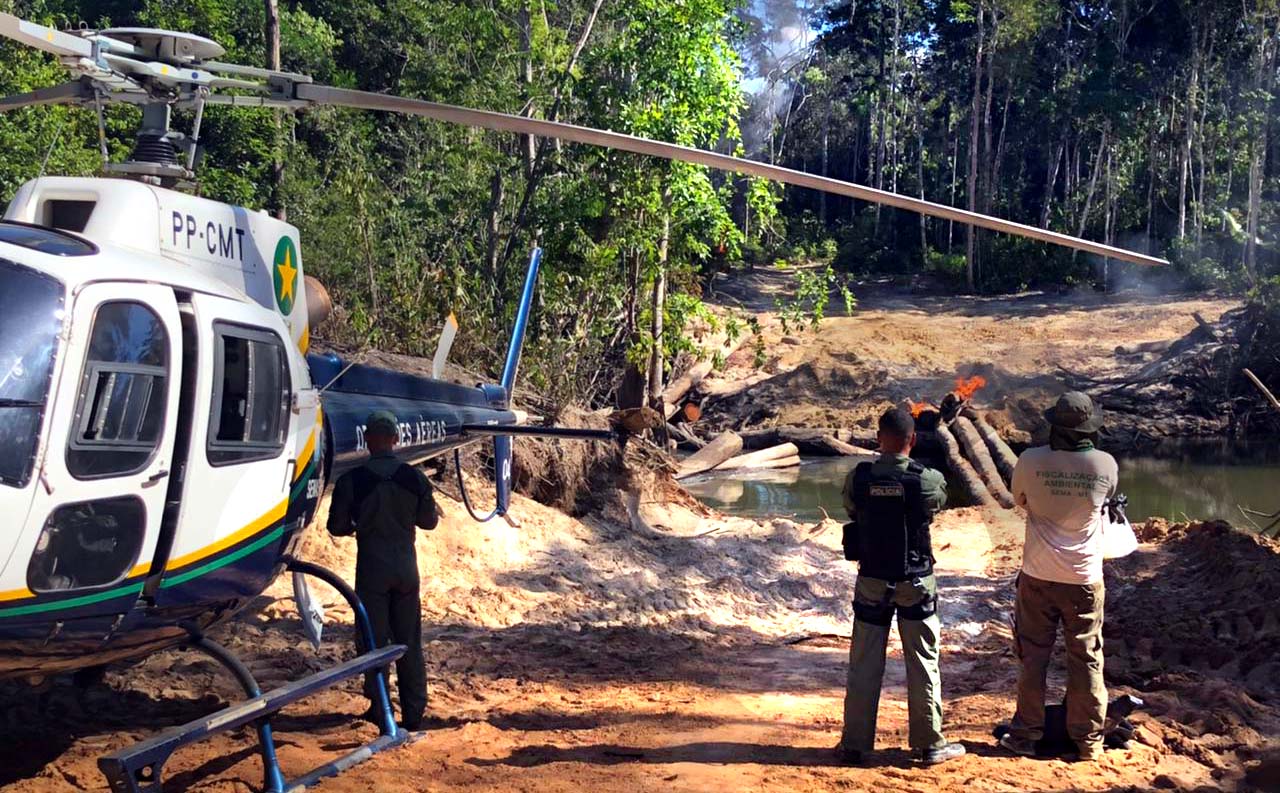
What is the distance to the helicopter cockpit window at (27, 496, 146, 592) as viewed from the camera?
4797mm

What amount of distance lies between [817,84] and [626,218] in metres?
42.7

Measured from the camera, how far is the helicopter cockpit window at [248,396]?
5.82 meters

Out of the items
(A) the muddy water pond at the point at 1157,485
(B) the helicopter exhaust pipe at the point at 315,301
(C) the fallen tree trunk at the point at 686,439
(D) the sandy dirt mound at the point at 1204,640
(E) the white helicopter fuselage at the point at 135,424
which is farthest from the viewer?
(C) the fallen tree trunk at the point at 686,439

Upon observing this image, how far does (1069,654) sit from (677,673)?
3.00 meters

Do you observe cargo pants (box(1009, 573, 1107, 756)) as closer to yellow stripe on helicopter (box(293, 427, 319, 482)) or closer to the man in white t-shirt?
the man in white t-shirt

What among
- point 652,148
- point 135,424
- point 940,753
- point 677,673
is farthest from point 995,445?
point 135,424

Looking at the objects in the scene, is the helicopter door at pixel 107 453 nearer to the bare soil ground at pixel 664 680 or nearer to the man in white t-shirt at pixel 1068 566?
the bare soil ground at pixel 664 680

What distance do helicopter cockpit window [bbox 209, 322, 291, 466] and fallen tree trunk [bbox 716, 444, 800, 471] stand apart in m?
18.6

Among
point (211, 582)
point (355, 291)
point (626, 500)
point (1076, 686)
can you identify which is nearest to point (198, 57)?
point (211, 582)

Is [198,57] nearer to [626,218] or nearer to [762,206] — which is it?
[626,218]

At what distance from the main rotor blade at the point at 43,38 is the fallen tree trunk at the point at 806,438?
71.9 ft

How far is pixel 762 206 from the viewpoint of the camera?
69.1 feet

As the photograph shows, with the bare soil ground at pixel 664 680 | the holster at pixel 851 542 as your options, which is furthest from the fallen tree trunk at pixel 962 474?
the holster at pixel 851 542

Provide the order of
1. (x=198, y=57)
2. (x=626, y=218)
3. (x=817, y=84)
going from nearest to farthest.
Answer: (x=198, y=57), (x=626, y=218), (x=817, y=84)
